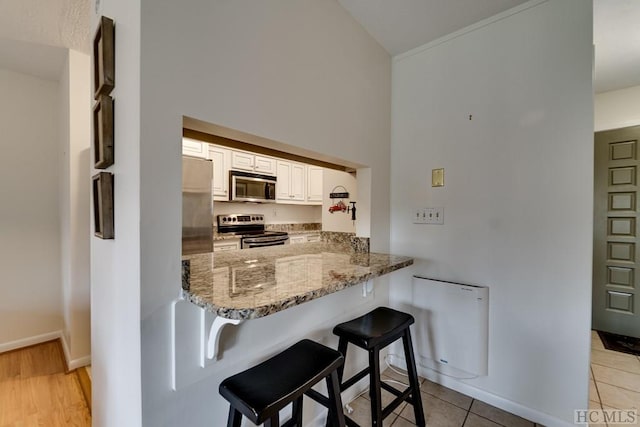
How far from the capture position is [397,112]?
2.15 meters

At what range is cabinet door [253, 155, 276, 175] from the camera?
3.82m

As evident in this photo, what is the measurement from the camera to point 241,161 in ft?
11.8

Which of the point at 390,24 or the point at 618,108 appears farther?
the point at 618,108

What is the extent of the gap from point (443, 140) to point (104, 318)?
7.23 feet

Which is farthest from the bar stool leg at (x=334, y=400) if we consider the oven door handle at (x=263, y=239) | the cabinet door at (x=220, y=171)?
the cabinet door at (x=220, y=171)

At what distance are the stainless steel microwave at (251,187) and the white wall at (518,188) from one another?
2274 mm

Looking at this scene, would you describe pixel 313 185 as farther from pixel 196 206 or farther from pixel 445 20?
pixel 445 20

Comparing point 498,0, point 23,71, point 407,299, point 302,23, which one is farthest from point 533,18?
point 23,71

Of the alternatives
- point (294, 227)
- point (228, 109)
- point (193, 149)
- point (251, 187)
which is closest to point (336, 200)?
point (228, 109)

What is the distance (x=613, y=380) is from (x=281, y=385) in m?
2.59

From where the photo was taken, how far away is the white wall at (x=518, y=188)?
148 centimetres

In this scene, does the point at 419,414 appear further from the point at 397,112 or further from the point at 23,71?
the point at 23,71

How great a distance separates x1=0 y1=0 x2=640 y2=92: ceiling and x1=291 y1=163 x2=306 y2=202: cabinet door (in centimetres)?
255

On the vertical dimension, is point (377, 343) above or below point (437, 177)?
below
